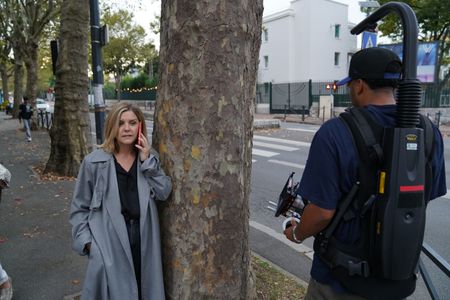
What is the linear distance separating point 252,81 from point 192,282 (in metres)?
1.28

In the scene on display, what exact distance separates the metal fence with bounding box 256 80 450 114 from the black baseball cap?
73.3ft

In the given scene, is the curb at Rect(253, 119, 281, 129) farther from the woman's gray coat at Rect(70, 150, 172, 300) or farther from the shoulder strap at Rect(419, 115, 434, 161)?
the shoulder strap at Rect(419, 115, 434, 161)

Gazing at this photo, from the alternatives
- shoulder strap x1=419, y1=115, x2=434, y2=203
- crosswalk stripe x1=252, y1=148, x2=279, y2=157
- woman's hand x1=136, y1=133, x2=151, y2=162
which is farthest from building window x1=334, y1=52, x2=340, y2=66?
shoulder strap x1=419, y1=115, x2=434, y2=203

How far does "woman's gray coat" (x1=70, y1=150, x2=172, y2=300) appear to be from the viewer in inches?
93.4

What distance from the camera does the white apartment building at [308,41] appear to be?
1426 inches

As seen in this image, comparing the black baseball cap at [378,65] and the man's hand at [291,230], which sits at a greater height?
the black baseball cap at [378,65]

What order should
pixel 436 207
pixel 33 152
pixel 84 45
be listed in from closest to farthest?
pixel 436 207, pixel 84 45, pixel 33 152

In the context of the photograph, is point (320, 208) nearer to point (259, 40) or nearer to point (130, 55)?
point (259, 40)

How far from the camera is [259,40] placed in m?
2.48

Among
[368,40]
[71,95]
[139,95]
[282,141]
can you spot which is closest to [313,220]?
[368,40]

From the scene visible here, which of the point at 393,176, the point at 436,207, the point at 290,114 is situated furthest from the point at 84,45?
the point at 290,114

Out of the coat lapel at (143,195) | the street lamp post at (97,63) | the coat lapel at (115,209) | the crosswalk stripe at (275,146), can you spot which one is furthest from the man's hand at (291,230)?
the crosswalk stripe at (275,146)

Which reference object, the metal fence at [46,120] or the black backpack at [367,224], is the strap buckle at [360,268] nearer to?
the black backpack at [367,224]

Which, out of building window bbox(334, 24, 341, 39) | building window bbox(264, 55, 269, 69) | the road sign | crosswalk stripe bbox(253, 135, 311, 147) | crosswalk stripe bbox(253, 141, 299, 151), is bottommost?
crosswalk stripe bbox(253, 141, 299, 151)
